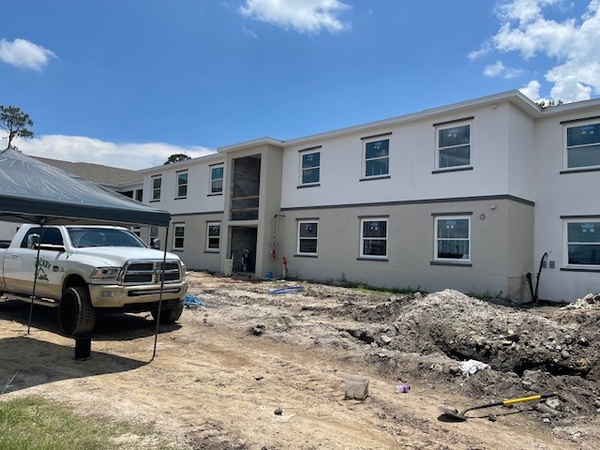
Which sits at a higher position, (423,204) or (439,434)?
(423,204)

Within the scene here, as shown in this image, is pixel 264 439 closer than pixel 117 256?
Yes

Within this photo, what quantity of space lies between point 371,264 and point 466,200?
174 inches

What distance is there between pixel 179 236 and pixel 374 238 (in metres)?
14.1

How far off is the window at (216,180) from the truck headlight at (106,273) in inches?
683

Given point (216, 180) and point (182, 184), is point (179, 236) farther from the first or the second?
point (216, 180)

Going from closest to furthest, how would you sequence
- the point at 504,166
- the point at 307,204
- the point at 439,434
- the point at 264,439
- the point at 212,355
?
the point at 264,439 < the point at 439,434 < the point at 212,355 < the point at 504,166 < the point at 307,204

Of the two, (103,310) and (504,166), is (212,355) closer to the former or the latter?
(103,310)

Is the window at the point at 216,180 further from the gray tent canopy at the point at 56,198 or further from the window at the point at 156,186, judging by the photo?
the gray tent canopy at the point at 56,198

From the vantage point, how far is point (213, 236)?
82.5ft

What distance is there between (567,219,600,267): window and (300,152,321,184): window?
10.0 metres

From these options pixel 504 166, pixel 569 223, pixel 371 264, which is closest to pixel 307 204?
pixel 371 264

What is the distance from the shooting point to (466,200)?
15312 millimetres

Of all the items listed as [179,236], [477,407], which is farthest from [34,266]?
[179,236]

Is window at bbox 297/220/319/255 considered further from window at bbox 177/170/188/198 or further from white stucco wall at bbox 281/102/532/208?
window at bbox 177/170/188/198
